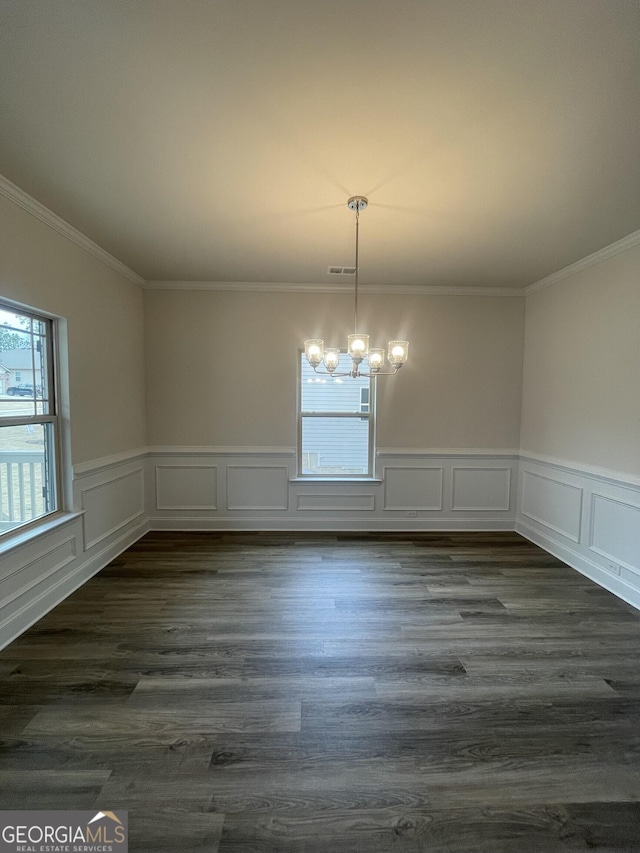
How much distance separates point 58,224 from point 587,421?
4.61m

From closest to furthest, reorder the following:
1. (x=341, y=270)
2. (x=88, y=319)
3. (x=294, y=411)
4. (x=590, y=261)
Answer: (x=88, y=319), (x=590, y=261), (x=341, y=270), (x=294, y=411)

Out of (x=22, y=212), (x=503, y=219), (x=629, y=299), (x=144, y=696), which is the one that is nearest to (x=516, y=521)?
(x=629, y=299)

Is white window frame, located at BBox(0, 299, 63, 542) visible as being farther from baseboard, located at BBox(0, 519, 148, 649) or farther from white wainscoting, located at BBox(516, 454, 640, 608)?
white wainscoting, located at BBox(516, 454, 640, 608)

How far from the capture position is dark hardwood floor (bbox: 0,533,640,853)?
1.29 m

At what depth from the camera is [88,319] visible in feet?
9.90

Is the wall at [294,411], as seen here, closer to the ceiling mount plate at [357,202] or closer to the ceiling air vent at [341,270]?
the ceiling air vent at [341,270]

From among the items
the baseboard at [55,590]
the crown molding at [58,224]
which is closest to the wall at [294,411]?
the crown molding at [58,224]

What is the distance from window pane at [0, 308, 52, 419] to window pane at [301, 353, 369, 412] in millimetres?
2410

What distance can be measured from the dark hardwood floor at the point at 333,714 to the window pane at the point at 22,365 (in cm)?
149

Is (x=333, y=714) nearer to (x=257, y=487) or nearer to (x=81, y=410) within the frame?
(x=257, y=487)

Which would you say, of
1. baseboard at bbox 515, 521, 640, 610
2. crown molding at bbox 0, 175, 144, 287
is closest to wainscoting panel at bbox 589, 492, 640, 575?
baseboard at bbox 515, 521, 640, 610

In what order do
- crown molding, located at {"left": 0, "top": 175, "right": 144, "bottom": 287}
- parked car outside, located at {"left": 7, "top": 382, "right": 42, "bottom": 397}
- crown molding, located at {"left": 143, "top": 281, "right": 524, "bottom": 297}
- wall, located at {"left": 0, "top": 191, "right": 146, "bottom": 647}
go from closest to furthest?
crown molding, located at {"left": 0, "top": 175, "right": 144, "bottom": 287} → wall, located at {"left": 0, "top": 191, "right": 146, "bottom": 647} → parked car outside, located at {"left": 7, "top": 382, "right": 42, "bottom": 397} → crown molding, located at {"left": 143, "top": 281, "right": 524, "bottom": 297}

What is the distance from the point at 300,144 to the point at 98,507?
3.18m

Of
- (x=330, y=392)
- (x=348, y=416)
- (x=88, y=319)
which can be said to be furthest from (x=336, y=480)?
(x=88, y=319)
